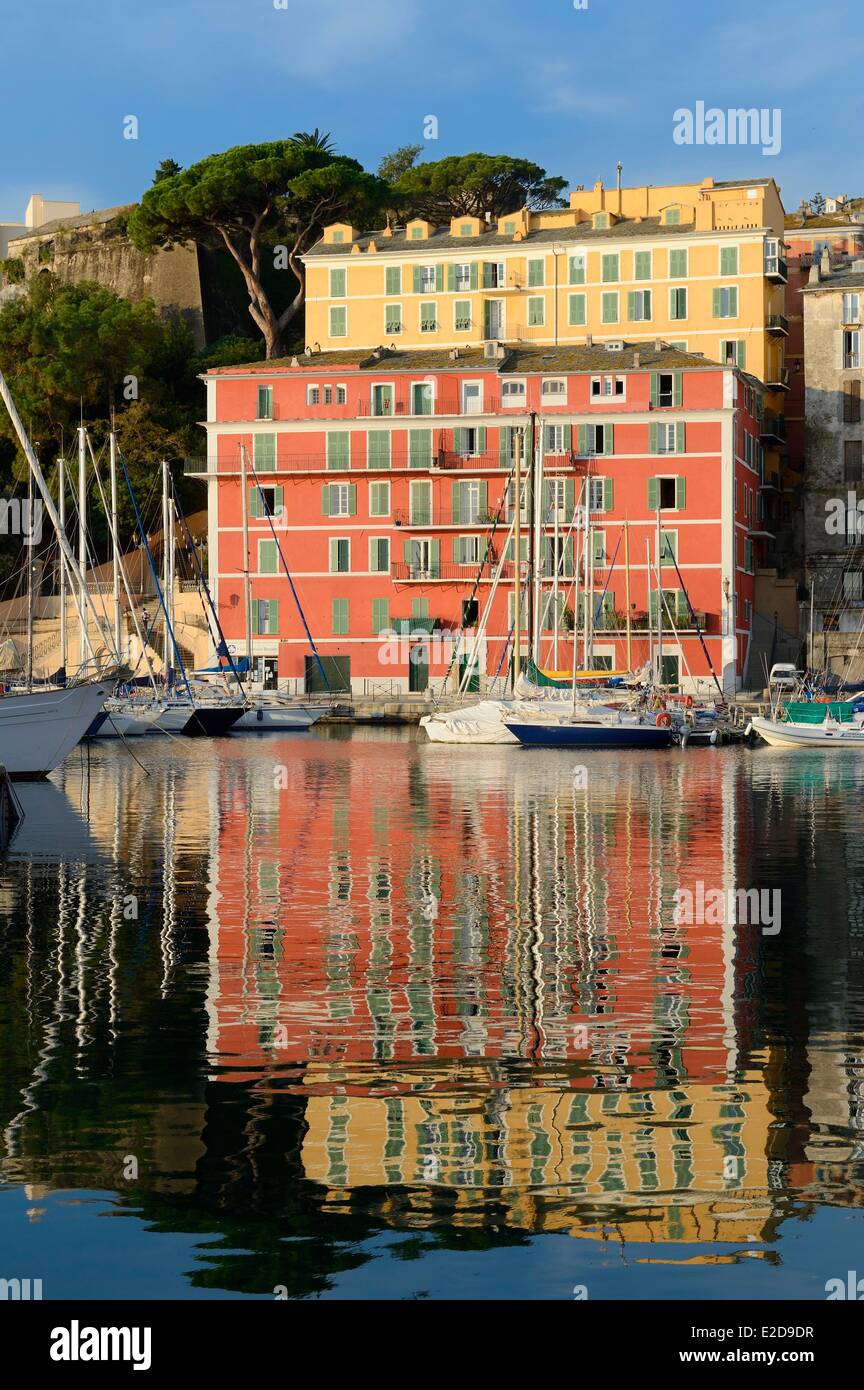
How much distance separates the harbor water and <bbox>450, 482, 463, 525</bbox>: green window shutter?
2137 inches

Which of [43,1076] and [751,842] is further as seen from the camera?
[751,842]

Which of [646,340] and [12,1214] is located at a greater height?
[646,340]

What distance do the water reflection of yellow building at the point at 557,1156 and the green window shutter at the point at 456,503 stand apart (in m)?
70.0

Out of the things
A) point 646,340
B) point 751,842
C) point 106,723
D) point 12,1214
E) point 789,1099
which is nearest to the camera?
point 12,1214

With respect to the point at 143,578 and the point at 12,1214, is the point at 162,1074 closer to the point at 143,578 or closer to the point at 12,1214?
the point at 12,1214

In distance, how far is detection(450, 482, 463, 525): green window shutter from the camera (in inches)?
3221

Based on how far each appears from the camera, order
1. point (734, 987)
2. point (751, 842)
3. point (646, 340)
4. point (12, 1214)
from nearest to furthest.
Result: 1. point (12, 1214)
2. point (734, 987)
3. point (751, 842)
4. point (646, 340)

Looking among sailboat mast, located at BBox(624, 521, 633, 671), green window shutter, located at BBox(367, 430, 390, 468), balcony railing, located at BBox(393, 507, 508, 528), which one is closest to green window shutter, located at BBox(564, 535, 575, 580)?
sailboat mast, located at BBox(624, 521, 633, 671)

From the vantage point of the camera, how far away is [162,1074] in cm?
1286

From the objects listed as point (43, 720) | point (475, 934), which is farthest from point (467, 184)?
point (475, 934)

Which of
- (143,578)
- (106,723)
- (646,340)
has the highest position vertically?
(646,340)

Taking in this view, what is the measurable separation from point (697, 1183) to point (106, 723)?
62147 millimetres

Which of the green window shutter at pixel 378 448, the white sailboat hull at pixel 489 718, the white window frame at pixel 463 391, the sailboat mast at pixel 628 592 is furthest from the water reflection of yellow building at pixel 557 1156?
the white window frame at pixel 463 391
